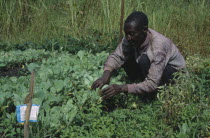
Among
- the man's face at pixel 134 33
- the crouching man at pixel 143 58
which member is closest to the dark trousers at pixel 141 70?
the crouching man at pixel 143 58

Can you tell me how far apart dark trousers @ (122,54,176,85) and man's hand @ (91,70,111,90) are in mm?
445

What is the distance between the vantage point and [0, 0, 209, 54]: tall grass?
635cm

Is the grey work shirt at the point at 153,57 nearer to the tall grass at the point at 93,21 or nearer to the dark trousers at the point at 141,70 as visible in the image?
the dark trousers at the point at 141,70

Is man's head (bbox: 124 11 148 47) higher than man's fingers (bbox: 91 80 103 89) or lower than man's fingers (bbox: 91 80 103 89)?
higher

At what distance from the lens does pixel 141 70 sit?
4121 millimetres

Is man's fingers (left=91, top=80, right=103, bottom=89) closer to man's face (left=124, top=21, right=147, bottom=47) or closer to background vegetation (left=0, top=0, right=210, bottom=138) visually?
background vegetation (left=0, top=0, right=210, bottom=138)

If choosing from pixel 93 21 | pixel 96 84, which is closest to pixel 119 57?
pixel 96 84

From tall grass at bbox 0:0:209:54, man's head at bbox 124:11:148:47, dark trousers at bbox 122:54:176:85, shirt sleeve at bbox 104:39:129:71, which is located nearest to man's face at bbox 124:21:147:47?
Answer: man's head at bbox 124:11:148:47

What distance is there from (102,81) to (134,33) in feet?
2.22

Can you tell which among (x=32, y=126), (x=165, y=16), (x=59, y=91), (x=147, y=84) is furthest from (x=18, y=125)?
(x=165, y=16)

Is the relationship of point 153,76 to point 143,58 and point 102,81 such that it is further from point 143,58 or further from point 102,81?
point 102,81

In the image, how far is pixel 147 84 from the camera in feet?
11.8

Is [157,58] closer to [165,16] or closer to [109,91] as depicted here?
[109,91]

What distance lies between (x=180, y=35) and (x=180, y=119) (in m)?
3.63
